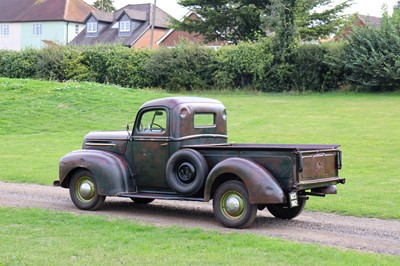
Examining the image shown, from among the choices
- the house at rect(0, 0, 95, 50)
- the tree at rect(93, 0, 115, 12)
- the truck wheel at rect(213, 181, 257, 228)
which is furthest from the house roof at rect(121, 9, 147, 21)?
the truck wheel at rect(213, 181, 257, 228)

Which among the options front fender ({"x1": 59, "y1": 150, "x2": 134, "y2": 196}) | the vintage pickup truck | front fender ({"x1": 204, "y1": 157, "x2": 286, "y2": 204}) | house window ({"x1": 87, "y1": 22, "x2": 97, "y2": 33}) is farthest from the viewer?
house window ({"x1": 87, "y1": 22, "x2": 97, "y2": 33})

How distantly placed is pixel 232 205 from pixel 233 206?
1.0 inches

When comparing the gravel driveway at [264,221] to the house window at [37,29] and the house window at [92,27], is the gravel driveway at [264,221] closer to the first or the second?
the house window at [92,27]

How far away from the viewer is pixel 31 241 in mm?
9305

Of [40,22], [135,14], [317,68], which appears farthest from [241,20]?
[40,22]

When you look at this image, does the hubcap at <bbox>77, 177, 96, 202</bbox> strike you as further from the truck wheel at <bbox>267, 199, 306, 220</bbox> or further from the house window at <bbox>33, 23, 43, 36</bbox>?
the house window at <bbox>33, 23, 43, 36</bbox>

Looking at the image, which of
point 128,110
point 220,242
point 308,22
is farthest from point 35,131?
point 308,22

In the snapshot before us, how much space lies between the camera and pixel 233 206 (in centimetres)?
1068

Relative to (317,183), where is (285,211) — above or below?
below

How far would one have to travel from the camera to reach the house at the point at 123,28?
240 ft

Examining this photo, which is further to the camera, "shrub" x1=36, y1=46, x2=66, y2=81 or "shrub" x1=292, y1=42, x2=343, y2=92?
"shrub" x1=36, y1=46, x2=66, y2=81

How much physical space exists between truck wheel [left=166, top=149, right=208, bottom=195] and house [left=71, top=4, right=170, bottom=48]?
61056mm

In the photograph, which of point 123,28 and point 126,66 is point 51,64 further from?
point 123,28

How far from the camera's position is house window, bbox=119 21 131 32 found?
74.1m
